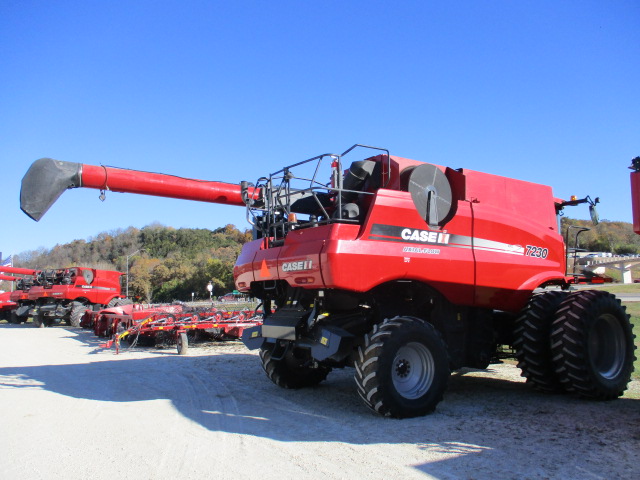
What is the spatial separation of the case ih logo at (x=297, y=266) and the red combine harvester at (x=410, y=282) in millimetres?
24

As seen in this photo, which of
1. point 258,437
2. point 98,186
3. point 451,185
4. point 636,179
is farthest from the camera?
point 98,186

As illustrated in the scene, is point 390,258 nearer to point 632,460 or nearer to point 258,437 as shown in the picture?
point 258,437

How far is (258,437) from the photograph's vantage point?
529cm

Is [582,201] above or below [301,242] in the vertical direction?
above

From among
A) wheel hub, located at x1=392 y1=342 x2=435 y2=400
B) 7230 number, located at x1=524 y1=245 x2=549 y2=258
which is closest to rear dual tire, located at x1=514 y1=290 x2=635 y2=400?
7230 number, located at x1=524 y1=245 x2=549 y2=258

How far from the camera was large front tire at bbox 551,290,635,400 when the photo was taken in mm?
6783

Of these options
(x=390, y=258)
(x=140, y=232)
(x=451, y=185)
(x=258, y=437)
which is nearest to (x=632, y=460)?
(x=390, y=258)

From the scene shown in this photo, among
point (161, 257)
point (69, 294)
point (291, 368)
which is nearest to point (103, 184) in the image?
point (291, 368)

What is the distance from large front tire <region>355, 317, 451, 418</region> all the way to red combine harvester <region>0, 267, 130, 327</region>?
68.4 feet

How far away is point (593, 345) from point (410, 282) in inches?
120

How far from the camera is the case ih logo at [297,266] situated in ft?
20.3

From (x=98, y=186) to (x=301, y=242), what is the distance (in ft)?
12.2

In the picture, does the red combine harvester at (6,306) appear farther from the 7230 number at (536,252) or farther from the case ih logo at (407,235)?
the 7230 number at (536,252)

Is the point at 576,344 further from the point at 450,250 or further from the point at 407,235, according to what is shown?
the point at 407,235
